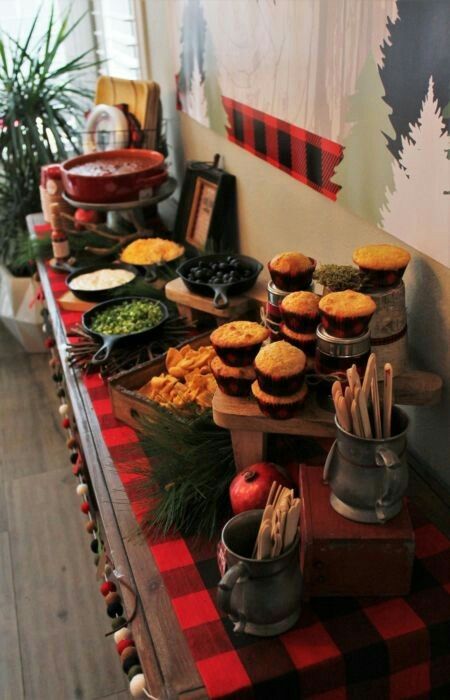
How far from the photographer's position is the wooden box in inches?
34.8

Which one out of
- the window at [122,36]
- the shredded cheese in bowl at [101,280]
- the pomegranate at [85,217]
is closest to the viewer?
the shredded cheese in bowl at [101,280]

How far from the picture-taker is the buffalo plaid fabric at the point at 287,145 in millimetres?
1310

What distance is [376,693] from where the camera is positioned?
0.89 m

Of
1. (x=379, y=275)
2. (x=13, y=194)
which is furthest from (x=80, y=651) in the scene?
(x=13, y=194)

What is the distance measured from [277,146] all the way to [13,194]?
1.85 metres

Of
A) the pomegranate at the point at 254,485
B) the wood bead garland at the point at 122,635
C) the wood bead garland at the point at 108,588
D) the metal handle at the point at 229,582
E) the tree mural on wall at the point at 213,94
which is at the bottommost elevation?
the wood bead garland at the point at 108,588

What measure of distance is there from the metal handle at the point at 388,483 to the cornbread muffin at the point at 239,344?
262 mm

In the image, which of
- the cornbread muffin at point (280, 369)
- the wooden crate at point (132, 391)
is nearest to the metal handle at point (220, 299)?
the wooden crate at point (132, 391)

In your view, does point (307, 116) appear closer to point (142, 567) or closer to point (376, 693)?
point (142, 567)

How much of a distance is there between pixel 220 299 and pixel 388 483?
27.4 inches

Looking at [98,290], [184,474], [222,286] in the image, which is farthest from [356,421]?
[98,290]

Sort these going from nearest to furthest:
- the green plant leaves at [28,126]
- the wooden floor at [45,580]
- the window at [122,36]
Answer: the wooden floor at [45,580]
the window at [122,36]
the green plant leaves at [28,126]

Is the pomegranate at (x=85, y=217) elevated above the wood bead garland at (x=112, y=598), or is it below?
above

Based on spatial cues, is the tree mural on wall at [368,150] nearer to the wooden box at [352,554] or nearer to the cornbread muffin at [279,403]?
the cornbread muffin at [279,403]
